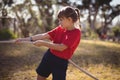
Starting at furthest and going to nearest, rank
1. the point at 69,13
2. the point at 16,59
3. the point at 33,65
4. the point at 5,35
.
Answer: the point at 5,35 < the point at 16,59 < the point at 33,65 < the point at 69,13

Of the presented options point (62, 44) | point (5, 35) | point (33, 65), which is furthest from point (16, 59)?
point (5, 35)

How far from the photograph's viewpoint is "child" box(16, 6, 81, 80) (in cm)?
301

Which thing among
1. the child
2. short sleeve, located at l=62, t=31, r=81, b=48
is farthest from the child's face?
short sleeve, located at l=62, t=31, r=81, b=48

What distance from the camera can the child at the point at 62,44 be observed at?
A: 301cm

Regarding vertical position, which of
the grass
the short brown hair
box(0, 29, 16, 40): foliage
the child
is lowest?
box(0, 29, 16, 40): foliage

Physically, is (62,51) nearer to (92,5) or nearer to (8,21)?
(8,21)

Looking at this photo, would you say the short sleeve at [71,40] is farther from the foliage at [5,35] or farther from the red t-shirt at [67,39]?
the foliage at [5,35]

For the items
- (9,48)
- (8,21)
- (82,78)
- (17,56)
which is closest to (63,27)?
(82,78)

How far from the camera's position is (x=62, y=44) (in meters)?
3.00

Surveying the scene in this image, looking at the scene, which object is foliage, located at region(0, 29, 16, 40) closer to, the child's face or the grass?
the grass

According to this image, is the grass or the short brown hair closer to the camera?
the short brown hair

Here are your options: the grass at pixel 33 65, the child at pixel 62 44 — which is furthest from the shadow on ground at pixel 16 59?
the child at pixel 62 44

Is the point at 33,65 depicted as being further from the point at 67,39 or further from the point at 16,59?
the point at 67,39

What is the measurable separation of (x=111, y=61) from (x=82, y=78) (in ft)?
8.11
